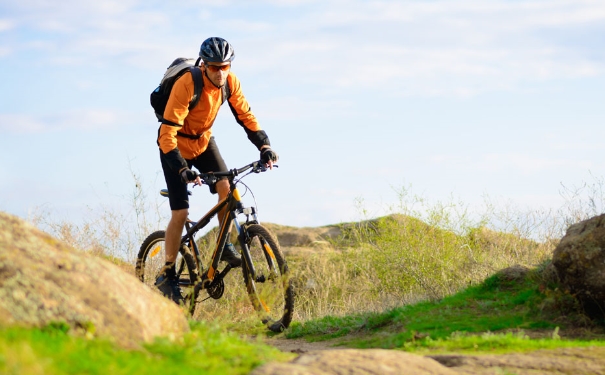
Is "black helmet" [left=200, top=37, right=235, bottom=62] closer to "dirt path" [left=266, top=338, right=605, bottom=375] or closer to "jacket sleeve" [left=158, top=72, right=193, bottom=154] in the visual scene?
"jacket sleeve" [left=158, top=72, right=193, bottom=154]

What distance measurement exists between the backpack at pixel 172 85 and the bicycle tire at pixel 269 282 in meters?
1.48

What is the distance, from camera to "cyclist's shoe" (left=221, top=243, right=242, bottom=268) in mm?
8250

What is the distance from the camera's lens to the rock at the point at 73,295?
4363 mm

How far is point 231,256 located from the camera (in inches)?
325

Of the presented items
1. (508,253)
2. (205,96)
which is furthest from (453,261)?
(205,96)

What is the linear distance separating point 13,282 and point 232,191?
3918mm

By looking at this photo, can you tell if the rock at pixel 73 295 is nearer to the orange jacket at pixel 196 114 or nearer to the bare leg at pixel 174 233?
the orange jacket at pixel 196 114

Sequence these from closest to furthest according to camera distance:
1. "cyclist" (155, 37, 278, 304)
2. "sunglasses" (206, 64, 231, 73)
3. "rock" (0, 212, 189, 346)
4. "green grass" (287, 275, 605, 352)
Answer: "rock" (0, 212, 189, 346)
"green grass" (287, 275, 605, 352)
"cyclist" (155, 37, 278, 304)
"sunglasses" (206, 64, 231, 73)

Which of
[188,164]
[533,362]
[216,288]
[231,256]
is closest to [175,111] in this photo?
[188,164]

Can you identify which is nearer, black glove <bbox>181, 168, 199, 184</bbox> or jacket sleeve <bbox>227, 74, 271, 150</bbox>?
black glove <bbox>181, 168, 199, 184</bbox>

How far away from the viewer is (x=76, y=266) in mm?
4773

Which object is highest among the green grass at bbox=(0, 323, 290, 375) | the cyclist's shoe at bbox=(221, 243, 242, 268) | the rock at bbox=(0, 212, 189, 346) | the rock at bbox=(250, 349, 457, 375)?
the cyclist's shoe at bbox=(221, 243, 242, 268)

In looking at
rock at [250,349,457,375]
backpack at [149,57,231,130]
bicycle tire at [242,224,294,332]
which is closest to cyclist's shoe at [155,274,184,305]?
bicycle tire at [242,224,294,332]

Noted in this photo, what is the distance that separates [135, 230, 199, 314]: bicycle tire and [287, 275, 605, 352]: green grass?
1.43 meters
